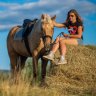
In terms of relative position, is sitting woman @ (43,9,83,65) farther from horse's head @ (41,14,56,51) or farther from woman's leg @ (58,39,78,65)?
horse's head @ (41,14,56,51)

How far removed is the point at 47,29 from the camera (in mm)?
11414

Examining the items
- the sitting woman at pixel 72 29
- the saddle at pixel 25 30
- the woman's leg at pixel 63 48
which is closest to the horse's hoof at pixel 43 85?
the woman's leg at pixel 63 48

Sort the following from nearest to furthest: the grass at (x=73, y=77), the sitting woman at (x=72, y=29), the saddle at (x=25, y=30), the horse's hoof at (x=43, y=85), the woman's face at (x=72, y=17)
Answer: the grass at (x=73, y=77), the sitting woman at (x=72, y=29), the horse's hoof at (x=43, y=85), the woman's face at (x=72, y=17), the saddle at (x=25, y=30)

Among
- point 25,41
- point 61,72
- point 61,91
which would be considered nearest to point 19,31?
point 25,41

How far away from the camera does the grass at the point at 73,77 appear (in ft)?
37.5

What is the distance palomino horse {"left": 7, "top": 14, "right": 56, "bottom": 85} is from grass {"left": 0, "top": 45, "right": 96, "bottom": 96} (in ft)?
1.33

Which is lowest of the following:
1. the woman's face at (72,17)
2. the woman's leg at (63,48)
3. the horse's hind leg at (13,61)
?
the horse's hind leg at (13,61)

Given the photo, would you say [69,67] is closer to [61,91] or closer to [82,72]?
[82,72]

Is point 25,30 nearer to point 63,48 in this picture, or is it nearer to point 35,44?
point 35,44

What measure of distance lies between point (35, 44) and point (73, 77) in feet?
5.48

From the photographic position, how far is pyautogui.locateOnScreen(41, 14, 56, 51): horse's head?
1135cm

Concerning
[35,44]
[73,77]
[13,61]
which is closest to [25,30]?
[35,44]

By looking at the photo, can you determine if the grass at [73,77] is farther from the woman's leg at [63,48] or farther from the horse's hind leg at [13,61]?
the woman's leg at [63,48]

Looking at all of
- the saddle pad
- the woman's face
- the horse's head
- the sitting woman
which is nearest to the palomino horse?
the horse's head
